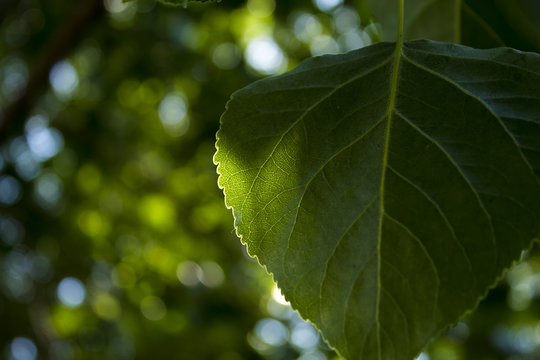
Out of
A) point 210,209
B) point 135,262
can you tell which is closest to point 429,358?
point 210,209

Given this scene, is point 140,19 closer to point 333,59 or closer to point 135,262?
point 135,262

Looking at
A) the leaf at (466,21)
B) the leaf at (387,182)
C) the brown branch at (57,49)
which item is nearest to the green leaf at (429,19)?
the leaf at (466,21)

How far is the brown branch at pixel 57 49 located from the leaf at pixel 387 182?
169 centimetres

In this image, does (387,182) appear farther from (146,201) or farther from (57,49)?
(146,201)

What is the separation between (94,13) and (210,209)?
1.35 meters

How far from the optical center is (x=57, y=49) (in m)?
Answer: 2.14

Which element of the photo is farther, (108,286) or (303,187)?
(108,286)

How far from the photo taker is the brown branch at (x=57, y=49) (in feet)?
6.85

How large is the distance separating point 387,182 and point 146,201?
8.46ft

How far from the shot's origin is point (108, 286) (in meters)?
3.56

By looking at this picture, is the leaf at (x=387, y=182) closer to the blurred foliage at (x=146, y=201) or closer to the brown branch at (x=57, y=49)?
the brown branch at (x=57, y=49)

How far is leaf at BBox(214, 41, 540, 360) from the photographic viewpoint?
541mm

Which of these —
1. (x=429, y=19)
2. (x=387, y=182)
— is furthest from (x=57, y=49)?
(x=387, y=182)

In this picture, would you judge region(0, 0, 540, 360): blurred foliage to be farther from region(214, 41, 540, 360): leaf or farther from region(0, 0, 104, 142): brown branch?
region(214, 41, 540, 360): leaf
